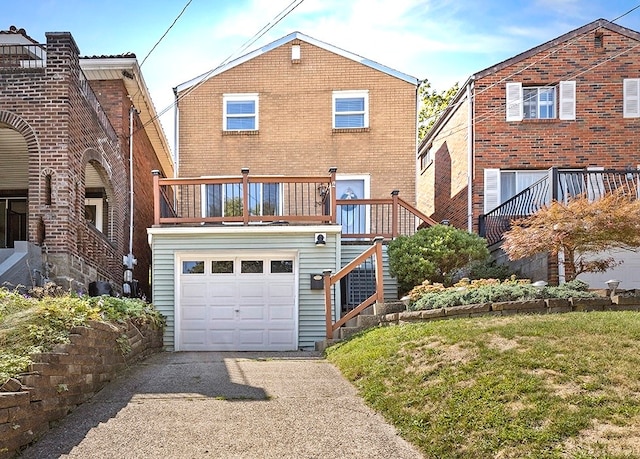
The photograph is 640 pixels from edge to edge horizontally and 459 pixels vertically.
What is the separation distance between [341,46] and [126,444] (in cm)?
1419

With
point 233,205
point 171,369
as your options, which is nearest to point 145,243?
point 233,205

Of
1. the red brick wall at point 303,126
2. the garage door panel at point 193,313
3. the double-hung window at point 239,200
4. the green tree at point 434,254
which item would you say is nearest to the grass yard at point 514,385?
the green tree at point 434,254

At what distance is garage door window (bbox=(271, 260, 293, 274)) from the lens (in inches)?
547

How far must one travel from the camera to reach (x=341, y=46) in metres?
18.0

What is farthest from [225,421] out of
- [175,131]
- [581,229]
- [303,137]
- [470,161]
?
[175,131]

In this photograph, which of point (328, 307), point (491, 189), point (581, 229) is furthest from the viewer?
point (491, 189)

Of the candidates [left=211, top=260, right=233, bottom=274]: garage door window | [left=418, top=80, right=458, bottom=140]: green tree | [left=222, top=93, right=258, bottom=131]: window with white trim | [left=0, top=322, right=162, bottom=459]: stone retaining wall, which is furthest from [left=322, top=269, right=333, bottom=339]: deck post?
[left=418, top=80, right=458, bottom=140]: green tree

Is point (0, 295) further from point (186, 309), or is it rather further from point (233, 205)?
point (233, 205)

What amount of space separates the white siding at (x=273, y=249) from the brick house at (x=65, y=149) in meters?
1.27

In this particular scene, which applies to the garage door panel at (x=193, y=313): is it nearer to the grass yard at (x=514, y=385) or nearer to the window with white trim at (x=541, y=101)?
the grass yard at (x=514, y=385)

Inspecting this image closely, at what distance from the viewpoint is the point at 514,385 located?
608 centimetres

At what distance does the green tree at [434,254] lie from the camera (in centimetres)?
1305

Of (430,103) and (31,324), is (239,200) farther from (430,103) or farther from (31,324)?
(430,103)

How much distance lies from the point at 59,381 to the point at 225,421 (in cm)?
171
